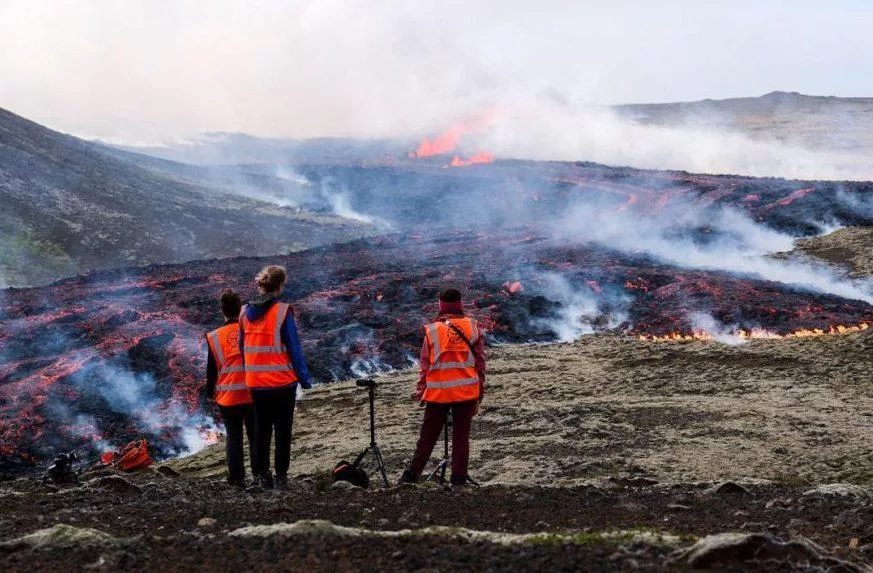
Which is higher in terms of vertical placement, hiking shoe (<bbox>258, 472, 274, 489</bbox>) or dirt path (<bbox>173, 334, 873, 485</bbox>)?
hiking shoe (<bbox>258, 472, 274, 489</bbox>)

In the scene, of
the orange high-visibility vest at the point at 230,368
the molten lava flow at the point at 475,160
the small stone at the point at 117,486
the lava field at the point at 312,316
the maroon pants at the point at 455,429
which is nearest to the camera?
the orange high-visibility vest at the point at 230,368

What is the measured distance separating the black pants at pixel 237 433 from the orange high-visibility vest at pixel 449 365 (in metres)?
1.66

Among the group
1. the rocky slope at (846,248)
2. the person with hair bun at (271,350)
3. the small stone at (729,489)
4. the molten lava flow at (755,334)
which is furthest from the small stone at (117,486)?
the rocky slope at (846,248)

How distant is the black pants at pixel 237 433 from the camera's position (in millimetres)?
8180

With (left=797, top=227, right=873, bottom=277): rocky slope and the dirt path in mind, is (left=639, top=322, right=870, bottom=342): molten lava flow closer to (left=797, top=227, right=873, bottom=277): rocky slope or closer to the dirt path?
the dirt path

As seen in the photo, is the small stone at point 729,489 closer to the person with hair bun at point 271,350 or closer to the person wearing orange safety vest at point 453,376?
the person wearing orange safety vest at point 453,376

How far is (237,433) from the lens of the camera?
8.39 metres

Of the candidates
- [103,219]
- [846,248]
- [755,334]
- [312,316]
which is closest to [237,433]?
[755,334]

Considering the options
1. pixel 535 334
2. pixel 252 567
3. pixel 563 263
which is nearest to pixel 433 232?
pixel 563 263

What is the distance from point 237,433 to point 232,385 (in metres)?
0.57

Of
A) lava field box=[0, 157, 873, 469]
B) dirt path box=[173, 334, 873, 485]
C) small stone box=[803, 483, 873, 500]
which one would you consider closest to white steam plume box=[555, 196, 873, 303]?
lava field box=[0, 157, 873, 469]

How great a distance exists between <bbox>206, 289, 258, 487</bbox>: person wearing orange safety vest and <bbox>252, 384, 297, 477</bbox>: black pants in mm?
132

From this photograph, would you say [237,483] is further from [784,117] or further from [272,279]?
[784,117]

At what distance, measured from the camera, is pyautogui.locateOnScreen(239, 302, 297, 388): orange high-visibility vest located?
769 cm
